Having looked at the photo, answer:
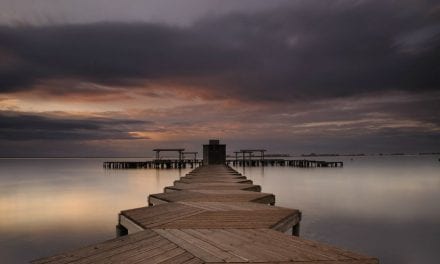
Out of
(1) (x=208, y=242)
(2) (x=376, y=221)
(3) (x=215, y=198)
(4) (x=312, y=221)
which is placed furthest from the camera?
(2) (x=376, y=221)

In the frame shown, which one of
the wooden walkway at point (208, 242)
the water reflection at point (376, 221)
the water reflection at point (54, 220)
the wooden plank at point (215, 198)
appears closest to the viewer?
the wooden walkway at point (208, 242)

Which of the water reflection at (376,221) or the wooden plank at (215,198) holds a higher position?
the wooden plank at (215,198)

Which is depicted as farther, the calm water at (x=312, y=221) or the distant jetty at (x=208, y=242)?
the calm water at (x=312, y=221)

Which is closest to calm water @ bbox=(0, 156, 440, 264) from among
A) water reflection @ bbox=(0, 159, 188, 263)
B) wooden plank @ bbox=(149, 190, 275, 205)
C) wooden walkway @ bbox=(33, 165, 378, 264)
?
water reflection @ bbox=(0, 159, 188, 263)

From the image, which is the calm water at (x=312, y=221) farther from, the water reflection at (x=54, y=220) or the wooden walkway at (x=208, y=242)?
the wooden walkway at (x=208, y=242)

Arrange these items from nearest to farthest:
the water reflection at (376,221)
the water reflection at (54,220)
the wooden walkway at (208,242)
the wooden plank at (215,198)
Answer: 1. the wooden walkway at (208,242)
2. the wooden plank at (215,198)
3. the water reflection at (376,221)
4. the water reflection at (54,220)

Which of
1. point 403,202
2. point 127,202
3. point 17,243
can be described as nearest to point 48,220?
point 17,243

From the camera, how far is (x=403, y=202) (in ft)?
73.1

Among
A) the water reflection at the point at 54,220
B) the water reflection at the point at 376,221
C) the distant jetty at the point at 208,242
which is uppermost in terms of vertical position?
the distant jetty at the point at 208,242

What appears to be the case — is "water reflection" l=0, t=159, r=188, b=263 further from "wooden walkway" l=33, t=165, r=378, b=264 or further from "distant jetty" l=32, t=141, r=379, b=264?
"wooden walkway" l=33, t=165, r=378, b=264

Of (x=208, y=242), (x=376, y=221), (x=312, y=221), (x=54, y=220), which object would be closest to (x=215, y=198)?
(x=208, y=242)

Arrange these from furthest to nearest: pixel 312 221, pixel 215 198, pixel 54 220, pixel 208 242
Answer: pixel 54 220, pixel 312 221, pixel 215 198, pixel 208 242

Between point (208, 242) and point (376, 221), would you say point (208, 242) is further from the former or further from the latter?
point (376, 221)

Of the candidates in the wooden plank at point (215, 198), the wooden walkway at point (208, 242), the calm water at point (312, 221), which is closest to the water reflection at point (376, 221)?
the calm water at point (312, 221)
